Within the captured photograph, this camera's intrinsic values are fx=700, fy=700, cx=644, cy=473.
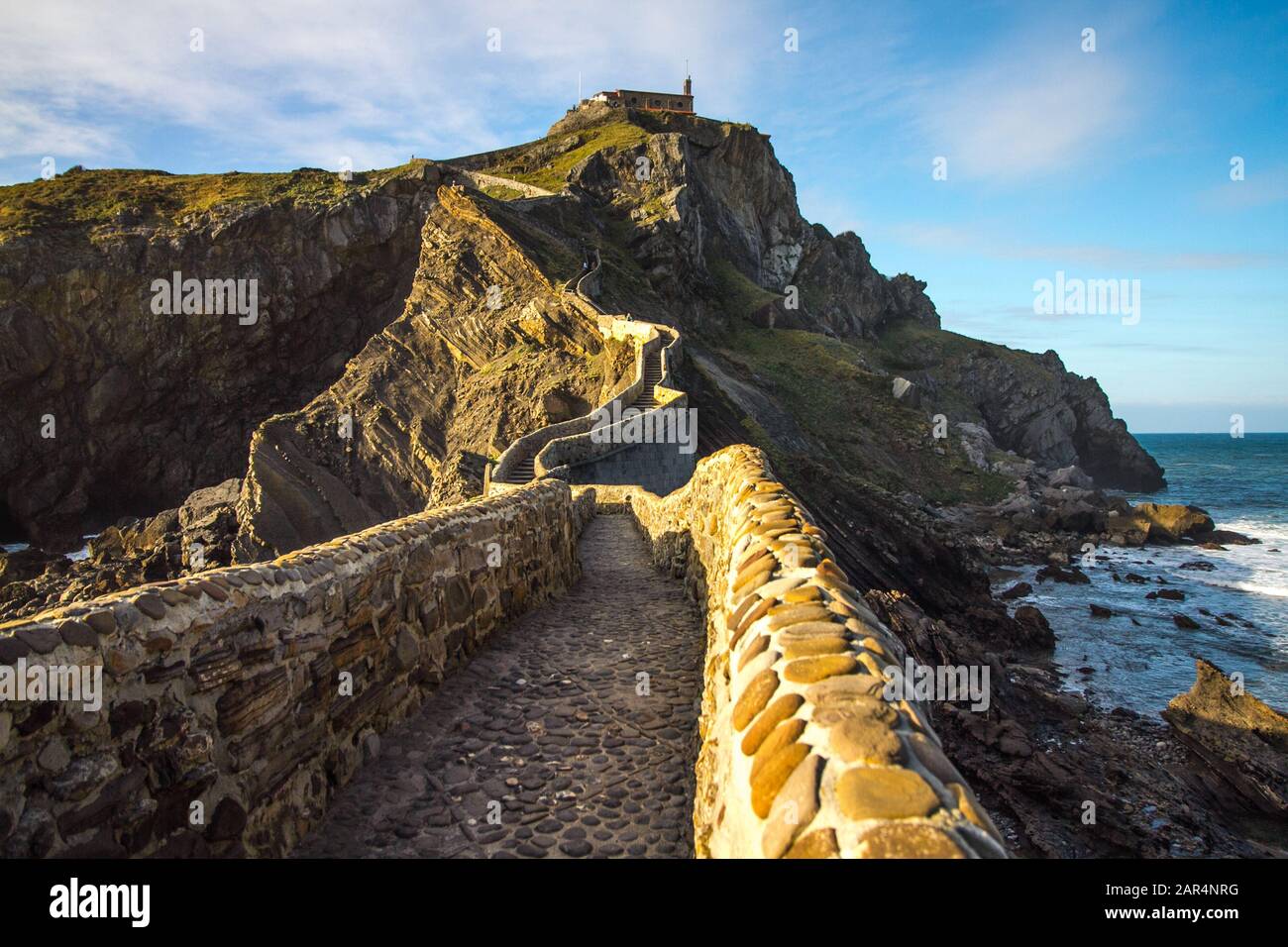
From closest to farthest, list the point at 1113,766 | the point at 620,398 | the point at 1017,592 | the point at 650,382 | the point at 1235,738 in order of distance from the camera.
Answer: the point at 1113,766
the point at 1235,738
the point at 620,398
the point at 1017,592
the point at 650,382

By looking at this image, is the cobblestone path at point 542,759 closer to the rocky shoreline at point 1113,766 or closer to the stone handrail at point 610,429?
the rocky shoreline at point 1113,766

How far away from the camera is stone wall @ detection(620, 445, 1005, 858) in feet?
5.89

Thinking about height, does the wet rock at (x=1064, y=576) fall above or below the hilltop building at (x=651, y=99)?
below

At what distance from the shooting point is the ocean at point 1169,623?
61.1 ft

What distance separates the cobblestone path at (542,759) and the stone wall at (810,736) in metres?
0.70

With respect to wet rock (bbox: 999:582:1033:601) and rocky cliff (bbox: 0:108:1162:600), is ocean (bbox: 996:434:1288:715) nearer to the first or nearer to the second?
wet rock (bbox: 999:582:1033:601)

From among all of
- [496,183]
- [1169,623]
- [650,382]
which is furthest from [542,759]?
[496,183]

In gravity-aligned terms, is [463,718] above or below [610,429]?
below

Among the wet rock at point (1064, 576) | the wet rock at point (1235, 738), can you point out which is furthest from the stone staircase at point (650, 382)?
the wet rock at point (1064, 576)

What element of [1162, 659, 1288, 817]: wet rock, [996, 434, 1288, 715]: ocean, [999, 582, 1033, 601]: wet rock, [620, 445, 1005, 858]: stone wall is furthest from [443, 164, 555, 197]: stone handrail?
[620, 445, 1005, 858]: stone wall

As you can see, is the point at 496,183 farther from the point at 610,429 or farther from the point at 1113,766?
the point at 1113,766

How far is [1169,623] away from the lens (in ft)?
78.1

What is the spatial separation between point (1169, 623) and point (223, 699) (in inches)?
1132

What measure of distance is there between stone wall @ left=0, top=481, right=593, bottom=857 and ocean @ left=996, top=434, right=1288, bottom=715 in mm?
18182
